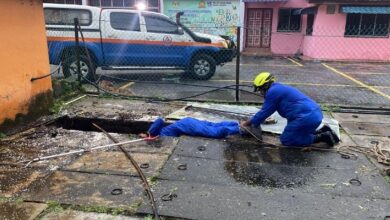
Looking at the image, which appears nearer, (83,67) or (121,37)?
(83,67)

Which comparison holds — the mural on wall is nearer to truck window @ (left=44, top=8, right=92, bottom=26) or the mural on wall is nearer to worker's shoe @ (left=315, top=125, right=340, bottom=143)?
truck window @ (left=44, top=8, right=92, bottom=26)

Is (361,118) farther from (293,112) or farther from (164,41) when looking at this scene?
(164,41)

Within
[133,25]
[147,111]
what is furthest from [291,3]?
[147,111]

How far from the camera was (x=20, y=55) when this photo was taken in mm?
5512

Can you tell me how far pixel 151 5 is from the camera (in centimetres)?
1897

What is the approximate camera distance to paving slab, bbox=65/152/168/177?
4113 mm

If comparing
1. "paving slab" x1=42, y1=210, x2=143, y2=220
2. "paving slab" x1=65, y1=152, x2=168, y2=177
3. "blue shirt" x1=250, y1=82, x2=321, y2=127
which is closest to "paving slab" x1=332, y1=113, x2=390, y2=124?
"blue shirt" x1=250, y1=82, x2=321, y2=127

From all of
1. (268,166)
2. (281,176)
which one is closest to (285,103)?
(268,166)

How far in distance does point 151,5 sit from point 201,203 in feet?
55.9

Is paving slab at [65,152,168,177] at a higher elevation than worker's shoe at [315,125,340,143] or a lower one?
lower

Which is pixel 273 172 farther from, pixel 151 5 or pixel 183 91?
pixel 151 5

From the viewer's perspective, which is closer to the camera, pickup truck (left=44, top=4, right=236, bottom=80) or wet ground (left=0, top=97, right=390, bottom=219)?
wet ground (left=0, top=97, right=390, bottom=219)

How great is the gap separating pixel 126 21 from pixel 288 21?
1165cm

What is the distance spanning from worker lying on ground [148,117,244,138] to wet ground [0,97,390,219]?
0.14 meters
